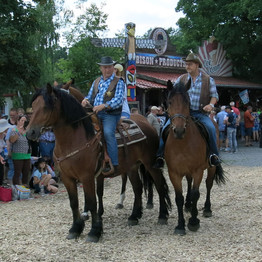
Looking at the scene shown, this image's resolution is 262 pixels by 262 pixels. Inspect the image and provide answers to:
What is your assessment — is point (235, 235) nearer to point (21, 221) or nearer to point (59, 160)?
point (59, 160)

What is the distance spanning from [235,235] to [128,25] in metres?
8.45

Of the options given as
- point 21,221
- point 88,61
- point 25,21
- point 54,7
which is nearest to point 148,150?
point 21,221

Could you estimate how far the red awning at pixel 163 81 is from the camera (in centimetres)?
1838

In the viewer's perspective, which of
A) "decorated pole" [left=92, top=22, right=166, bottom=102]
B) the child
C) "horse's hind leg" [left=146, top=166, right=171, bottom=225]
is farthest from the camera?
"decorated pole" [left=92, top=22, right=166, bottom=102]

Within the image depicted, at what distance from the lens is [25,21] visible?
570 inches

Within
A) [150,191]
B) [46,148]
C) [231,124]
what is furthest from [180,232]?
[231,124]

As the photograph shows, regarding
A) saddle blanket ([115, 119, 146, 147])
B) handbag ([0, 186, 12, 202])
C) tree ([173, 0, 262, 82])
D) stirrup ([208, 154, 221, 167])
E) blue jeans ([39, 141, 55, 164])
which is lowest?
handbag ([0, 186, 12, 202])

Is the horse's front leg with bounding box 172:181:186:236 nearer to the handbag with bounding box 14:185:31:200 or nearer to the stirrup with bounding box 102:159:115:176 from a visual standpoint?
the stirrup with bounding box 102:159:115:176

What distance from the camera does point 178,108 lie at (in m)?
5.27

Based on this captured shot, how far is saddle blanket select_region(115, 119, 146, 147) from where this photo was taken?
19.4ft

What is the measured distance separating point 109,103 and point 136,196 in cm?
186

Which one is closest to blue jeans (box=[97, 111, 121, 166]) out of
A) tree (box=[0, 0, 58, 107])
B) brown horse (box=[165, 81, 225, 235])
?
brown horse (box=[165, 81, 225, 235])

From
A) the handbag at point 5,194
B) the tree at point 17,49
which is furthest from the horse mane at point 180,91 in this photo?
the tree at point 17,49

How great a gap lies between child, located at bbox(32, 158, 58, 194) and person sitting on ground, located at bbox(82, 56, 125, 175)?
3.89m
